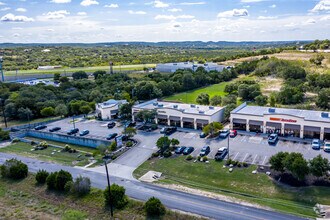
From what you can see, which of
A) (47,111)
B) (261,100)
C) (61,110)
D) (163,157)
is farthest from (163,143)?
(47,111)

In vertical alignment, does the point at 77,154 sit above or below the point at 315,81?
below

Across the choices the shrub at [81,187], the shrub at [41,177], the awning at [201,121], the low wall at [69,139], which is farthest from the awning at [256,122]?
the shrub at [41,177]

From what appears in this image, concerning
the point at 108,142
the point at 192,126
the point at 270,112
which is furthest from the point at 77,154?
the point at 270,112

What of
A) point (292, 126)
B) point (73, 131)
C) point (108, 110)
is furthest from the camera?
point (108, 110)

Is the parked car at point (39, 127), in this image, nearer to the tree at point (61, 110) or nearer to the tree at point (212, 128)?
the tree at point (61, 110)

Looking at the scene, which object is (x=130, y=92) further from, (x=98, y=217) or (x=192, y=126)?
(x=98, y=217)

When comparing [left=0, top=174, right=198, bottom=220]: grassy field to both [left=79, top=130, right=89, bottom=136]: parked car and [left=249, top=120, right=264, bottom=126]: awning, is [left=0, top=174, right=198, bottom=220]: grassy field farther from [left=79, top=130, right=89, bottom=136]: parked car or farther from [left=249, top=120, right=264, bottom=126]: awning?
[left=249, top=120, right=264, bottom=126]: awning

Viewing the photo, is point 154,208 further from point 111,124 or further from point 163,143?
point 111,124
